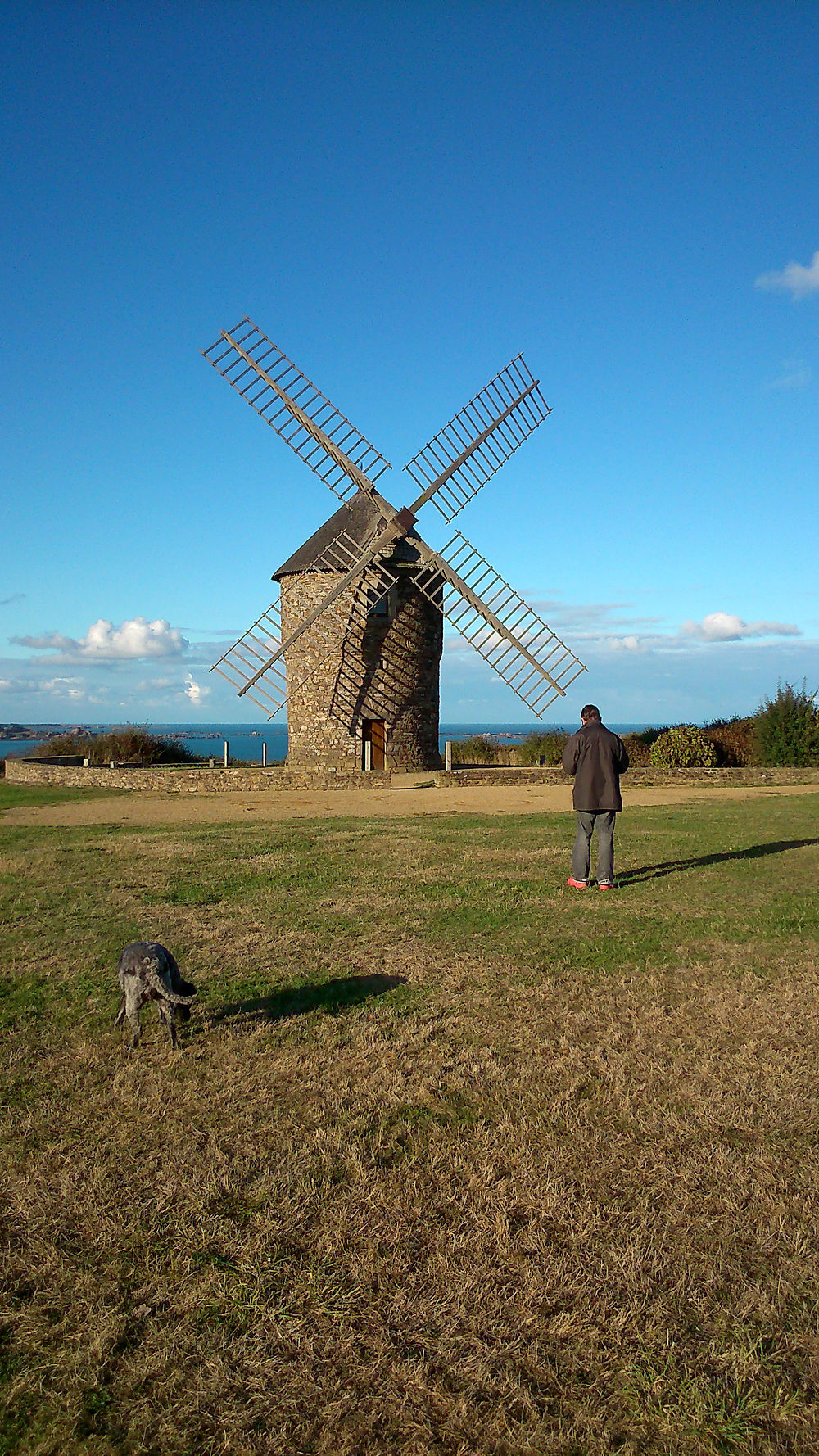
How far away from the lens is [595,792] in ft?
28.9

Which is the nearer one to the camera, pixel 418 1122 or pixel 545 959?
pixel 418 1122

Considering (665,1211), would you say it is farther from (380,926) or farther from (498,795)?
(498,795)

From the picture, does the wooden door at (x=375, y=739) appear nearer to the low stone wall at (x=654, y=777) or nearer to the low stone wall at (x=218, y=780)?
the low stone wall at (x=654, y=777)

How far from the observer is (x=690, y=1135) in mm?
3777

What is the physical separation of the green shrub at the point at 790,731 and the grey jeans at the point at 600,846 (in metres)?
19.1

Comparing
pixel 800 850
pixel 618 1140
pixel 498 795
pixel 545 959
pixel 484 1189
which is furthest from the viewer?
pixel 498 795

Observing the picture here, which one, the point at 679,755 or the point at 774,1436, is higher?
the point at 679,755

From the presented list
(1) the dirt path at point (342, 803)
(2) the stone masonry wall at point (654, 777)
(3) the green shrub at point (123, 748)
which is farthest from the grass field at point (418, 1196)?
(3) the green shrub at point (123, 748)

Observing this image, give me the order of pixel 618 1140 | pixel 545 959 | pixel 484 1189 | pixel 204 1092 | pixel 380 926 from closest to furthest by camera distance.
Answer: pixel 484 1189, pixel 618 1140, pixel 204 1092, pixel 545 959, pixel 380 926

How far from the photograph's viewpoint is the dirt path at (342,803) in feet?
54.9

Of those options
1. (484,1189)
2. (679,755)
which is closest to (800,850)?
(484,1189)

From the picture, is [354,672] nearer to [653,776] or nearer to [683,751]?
[653,776]

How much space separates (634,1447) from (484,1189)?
1174 mm

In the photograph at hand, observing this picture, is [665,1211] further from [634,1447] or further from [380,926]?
[380,926]
